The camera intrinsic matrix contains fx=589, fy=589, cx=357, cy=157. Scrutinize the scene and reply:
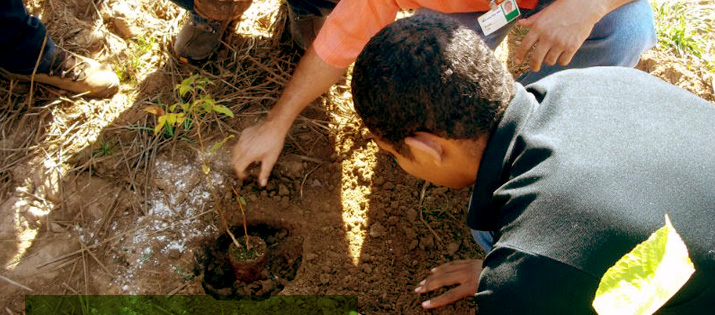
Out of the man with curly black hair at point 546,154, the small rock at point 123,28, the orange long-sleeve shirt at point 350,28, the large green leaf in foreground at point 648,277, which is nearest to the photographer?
the large green leaf in foreground at point 648,277

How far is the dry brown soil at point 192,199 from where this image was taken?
2.05 metres

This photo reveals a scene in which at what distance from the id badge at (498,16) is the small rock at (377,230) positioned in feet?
2.56

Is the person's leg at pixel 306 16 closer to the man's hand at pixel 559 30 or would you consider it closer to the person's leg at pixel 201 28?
the person's leg at pixel 201 28

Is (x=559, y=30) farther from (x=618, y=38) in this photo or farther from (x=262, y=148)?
(x=262, y=148)

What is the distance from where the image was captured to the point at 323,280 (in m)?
2.03

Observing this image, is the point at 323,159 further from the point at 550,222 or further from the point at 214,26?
the point at 550,222

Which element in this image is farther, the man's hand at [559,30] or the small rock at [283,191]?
the small rock at [283,191]

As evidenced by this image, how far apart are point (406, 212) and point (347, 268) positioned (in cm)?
32

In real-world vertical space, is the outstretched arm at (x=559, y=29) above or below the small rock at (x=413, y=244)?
above

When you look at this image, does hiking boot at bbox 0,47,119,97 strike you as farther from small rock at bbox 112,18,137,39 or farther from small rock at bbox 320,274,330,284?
small rock at bbox 320,274,330,284

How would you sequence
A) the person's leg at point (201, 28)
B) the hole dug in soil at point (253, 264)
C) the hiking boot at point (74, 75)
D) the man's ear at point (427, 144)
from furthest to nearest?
the person's leg at point (201, 28), the hiking boot at point (74, 75), the hole dug in soil at point (253, 264), the man's ear at point (427, 144)

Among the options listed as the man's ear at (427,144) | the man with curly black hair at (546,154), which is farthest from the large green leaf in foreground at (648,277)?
the man's ear at (427,144)

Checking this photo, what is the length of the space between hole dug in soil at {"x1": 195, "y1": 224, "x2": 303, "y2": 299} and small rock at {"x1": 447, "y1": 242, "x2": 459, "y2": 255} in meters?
0.54

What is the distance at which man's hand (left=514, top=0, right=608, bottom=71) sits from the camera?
179 cm
